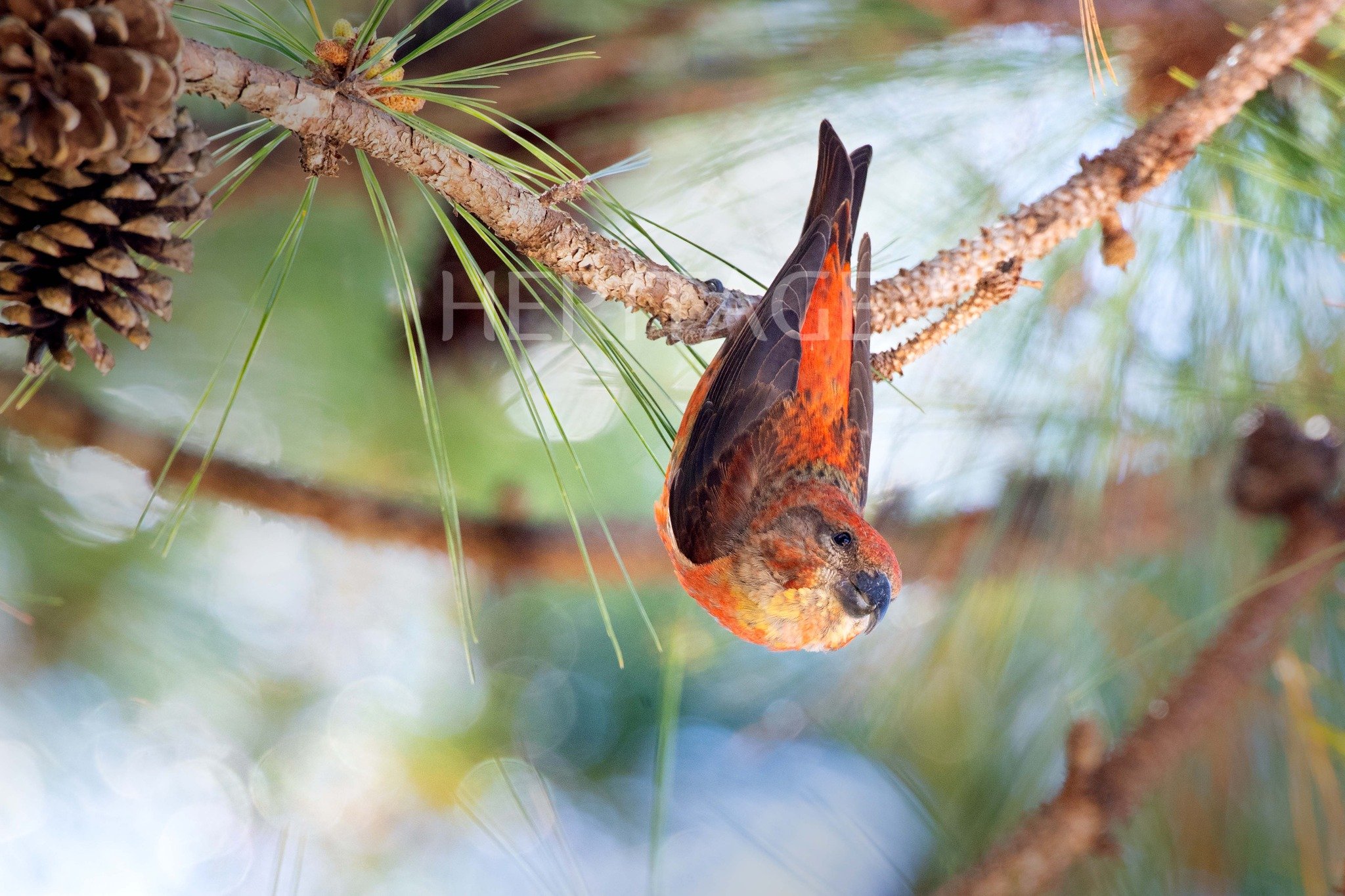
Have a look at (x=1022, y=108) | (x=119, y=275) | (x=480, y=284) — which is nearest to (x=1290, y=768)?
(x=1022, y=108)

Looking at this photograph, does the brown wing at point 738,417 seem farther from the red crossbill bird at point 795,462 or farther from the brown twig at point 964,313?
the brown twig at point 964,313

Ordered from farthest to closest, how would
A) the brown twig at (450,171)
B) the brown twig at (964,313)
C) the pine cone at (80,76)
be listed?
the brown twig at (964,313) → the brown twig at (450,171) → the pine cone at (80,76)

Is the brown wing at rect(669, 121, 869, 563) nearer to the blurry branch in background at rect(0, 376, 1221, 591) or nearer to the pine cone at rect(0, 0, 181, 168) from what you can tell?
the blurry branch in background at rect(0, 376, 1221, 591)

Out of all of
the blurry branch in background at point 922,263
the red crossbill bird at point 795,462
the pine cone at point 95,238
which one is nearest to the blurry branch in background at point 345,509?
the red crossbill bird at point 795,462

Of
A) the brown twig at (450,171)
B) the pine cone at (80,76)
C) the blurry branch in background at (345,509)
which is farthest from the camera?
the blurry branch in background at (345,509)

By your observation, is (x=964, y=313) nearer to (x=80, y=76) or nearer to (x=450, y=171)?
(x=450, y=171)

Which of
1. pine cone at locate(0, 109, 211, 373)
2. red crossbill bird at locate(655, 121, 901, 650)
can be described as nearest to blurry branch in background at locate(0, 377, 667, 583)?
red crossbill bird at locate(655, 121, 901, 650)

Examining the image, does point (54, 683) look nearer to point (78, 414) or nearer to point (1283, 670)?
point (78, 414)
